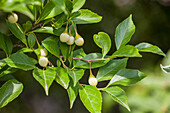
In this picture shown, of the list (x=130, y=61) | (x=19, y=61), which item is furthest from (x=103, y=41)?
(x=130, y=61)

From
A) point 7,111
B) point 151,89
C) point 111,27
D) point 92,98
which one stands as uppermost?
point 92,98

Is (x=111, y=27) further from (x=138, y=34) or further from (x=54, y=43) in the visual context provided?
(x=54, y=43)

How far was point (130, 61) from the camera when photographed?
1633mm

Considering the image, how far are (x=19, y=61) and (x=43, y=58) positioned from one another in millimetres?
40

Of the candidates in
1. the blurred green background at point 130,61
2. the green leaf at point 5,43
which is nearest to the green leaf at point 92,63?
the green leaf at point 5,43

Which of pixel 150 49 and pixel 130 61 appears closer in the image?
pixel 150 49

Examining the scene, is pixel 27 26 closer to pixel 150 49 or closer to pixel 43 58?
pixel 43 58

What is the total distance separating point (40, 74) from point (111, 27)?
45.8 inches

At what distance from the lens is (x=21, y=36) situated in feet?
1.28

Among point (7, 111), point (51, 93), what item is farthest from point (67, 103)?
point (7, 111)

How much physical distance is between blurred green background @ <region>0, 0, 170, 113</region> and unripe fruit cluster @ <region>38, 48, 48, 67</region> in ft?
2.59

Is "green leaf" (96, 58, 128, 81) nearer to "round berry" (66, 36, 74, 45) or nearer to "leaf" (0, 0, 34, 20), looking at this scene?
"round berry" (66, 36, 74, 45)

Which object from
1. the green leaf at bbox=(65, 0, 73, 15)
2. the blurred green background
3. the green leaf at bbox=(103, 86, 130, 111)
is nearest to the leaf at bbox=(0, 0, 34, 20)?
the green leaf at bbox=(65, 0, 73, 15)

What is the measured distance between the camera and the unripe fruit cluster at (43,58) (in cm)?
37
